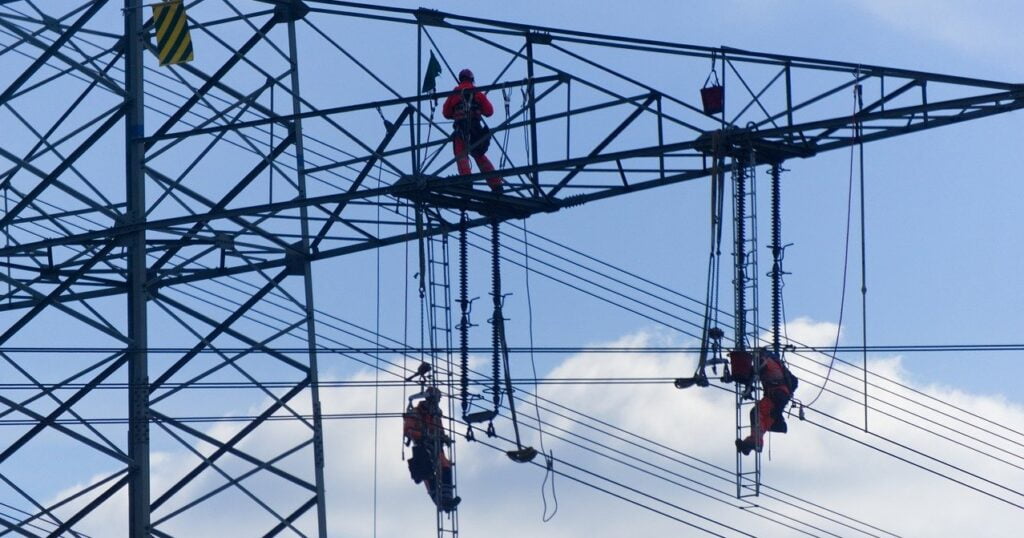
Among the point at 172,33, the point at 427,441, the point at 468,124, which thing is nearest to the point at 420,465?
the point at 427,441

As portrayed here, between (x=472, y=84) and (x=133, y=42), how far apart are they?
460cm

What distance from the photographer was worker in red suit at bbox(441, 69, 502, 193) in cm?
3481

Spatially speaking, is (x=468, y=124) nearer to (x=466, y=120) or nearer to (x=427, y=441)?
(x=466, y=120)

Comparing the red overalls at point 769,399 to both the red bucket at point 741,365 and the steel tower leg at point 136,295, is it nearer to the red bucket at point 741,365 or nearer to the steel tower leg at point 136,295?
the red bucket at point 741,365

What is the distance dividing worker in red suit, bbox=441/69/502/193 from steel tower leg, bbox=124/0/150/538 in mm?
4155

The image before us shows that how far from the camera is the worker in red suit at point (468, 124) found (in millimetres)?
34812

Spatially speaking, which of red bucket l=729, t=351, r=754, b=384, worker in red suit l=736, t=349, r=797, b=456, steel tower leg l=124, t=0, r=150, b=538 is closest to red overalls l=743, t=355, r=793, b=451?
worker in red suit l=736, t=349, r=797, b=456

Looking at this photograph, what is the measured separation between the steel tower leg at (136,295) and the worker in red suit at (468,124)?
13.6 feet

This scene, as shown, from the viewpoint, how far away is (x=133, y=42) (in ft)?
121

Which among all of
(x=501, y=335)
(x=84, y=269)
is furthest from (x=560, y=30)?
(x=84, y=269)

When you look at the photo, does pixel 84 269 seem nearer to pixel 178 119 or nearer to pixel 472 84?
pixel 178 119

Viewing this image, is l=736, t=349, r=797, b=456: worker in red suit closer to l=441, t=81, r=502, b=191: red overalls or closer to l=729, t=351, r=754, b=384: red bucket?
l=729, t=351, r=754, b=384: red bucket

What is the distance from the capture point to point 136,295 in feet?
119

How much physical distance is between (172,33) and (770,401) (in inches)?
363
